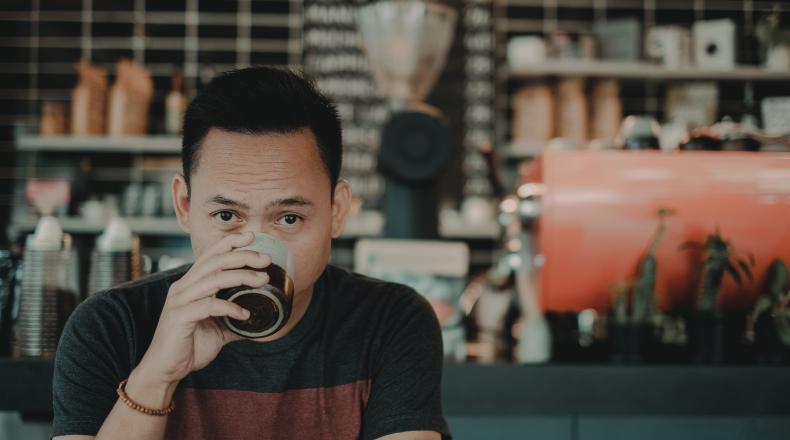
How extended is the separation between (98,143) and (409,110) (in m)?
2.49

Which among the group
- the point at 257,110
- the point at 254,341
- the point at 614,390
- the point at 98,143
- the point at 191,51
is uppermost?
the point at 191,51

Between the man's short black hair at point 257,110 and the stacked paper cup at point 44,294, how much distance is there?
51cm

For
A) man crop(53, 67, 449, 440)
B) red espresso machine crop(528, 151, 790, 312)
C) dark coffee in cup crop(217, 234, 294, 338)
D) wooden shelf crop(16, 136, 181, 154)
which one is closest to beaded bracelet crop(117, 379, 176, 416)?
man crop(53, 67, 449, 440)

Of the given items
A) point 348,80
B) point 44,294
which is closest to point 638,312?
point 44,294

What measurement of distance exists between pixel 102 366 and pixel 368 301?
1.37ft

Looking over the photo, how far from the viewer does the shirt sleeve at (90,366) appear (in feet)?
3.37

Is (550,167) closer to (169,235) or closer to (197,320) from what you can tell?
(197,320)

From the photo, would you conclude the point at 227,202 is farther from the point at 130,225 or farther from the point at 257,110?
the point at 130,225

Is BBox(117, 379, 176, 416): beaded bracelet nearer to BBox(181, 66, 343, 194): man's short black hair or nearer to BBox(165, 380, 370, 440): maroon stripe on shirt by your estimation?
BBox(165, 380, 370, 440): maroon stripe on shirt

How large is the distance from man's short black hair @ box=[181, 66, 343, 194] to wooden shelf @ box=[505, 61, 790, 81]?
2606mm

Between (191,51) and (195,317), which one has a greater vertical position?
(191,51)

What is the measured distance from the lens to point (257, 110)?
1.08m

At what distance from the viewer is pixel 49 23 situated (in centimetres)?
399

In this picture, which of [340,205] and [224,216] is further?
[340,205]
